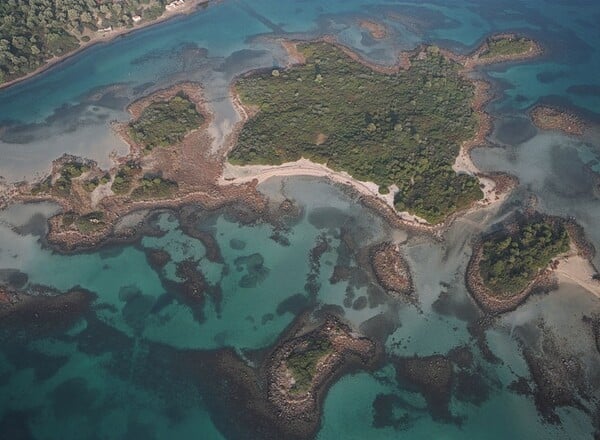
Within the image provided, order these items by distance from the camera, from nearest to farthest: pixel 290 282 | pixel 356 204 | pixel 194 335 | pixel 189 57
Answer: pixel 194 335 → pixel 290 282 → pixel 356 204 → pixel 189 57

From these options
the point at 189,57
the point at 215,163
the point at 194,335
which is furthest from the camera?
the point at 189,57

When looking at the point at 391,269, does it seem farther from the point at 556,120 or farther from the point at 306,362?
the point at 556,120

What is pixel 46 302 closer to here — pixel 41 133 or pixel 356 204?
pixel 41 133

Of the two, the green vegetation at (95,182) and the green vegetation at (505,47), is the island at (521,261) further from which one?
the green vegetation at (95,182)

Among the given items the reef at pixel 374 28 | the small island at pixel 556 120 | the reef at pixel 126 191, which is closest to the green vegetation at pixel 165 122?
the reef at pixel 126 191

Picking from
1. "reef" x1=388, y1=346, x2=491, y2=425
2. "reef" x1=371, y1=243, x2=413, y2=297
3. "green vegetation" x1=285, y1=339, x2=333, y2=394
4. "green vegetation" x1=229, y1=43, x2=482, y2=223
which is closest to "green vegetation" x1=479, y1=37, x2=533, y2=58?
"green vegetation" x1=229, y1=43, x2=482, y2=223

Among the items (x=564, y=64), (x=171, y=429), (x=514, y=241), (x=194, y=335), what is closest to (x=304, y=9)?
(x=564, y=64)
